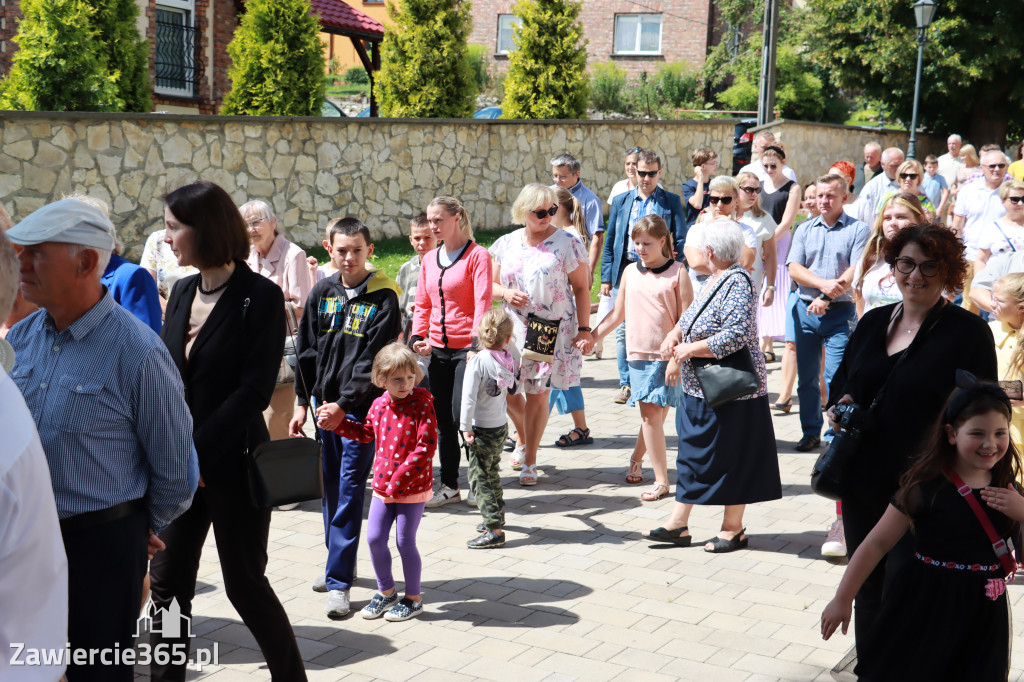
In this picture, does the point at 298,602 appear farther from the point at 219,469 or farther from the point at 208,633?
the point at 219,469

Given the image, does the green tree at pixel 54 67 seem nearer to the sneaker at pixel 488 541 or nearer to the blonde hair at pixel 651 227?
the blonde hair at pixel 651 227

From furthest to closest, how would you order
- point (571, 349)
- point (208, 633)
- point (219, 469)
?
point (571, 349) < point (208, 633) < point (219, 469)

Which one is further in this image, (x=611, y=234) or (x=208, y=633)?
(x=611, y=234)

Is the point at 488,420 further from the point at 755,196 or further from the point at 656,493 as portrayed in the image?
the point at 755,196

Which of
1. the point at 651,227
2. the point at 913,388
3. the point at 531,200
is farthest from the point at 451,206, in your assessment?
the point at 913,388

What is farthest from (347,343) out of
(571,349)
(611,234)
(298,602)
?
(611,234)

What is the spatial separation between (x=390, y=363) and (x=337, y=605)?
3.87 feet

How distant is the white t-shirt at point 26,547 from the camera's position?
1886 millimetres

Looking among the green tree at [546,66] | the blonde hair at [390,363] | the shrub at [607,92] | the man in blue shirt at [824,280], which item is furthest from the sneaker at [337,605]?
the shrub at [607,92]

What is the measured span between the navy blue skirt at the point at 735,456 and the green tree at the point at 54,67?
10643 millimetres

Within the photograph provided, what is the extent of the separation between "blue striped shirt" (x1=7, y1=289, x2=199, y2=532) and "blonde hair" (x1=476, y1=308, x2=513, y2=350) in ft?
9.79

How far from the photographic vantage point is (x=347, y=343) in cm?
534

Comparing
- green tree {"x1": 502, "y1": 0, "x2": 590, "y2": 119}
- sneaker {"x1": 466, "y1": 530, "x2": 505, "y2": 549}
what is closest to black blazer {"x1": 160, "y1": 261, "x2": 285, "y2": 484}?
sneaker {"x1": 466, "y1": 530, "x2": 505, "y2": 549}

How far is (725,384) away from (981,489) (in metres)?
2.46
